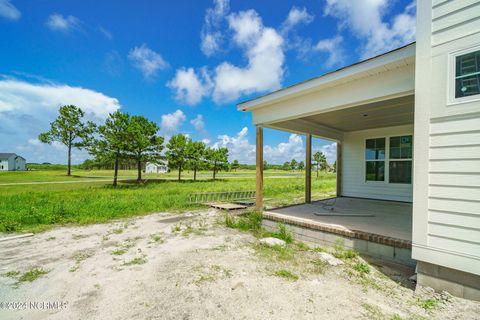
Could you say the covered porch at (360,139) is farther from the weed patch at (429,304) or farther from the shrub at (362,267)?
the weed patch at (429,304)

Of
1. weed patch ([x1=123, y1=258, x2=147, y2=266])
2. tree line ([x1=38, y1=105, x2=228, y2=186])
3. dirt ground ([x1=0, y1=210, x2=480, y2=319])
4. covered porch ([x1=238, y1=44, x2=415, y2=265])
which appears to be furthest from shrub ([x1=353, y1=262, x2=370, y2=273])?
tree line ([x1=38, y1=105, x2=228, y2=186])

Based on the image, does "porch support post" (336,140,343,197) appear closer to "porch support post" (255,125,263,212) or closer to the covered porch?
the covered porch

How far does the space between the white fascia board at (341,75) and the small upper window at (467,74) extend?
66 centimetres

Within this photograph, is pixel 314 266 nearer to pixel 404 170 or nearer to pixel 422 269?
pixel 422 269

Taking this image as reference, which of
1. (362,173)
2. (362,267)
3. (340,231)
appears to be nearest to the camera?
(362,267)

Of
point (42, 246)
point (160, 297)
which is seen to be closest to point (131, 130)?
point (42, 246)

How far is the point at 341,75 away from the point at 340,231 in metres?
3.11

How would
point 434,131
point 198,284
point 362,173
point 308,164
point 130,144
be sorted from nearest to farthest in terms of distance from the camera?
point 434,131
point 198,284
point 308,164
point 362,173
point 130,144

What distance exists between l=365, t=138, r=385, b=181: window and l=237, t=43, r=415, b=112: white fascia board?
532 cm

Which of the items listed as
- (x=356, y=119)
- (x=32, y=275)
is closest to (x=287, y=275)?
(x=32, y=275)

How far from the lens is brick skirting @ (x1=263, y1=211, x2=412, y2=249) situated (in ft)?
11.8

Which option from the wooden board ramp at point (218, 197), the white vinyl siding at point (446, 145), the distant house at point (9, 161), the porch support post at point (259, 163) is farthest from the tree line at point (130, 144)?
the distant house at point (9, 161)

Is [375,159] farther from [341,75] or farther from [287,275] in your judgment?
[287,275]

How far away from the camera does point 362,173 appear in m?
8.68
